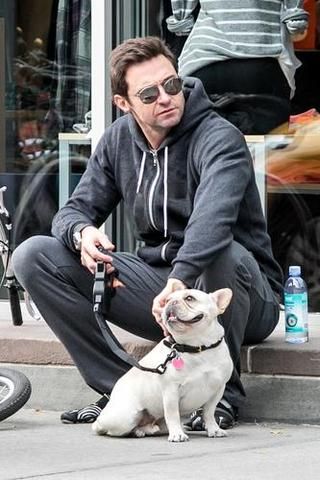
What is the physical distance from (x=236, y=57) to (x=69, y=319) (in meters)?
1.95

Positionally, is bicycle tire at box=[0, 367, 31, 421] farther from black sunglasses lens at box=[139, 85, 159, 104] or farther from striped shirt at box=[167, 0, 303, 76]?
striped shirt at box=[167, 0, 303, 76]

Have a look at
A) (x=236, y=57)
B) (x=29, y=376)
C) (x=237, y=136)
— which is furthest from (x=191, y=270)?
(x=236, y=57)

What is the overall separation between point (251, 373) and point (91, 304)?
74 cm

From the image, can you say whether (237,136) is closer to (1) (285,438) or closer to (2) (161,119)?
(2) (161,119)

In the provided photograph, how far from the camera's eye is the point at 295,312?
5.82 m

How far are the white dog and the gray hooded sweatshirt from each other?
15cm

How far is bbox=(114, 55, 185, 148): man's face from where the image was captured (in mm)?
5395

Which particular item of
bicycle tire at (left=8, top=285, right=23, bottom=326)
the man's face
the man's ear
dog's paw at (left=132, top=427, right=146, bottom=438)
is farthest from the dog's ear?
bicycle tire at (left=8, top=285, right=23, bottom=326)

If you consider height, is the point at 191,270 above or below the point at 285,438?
above

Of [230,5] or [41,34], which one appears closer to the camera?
[230,5]

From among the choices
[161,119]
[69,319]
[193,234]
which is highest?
[161,119]

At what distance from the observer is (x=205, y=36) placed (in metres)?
6.91

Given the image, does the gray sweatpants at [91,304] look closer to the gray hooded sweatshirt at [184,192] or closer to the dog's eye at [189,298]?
the gray hooded sweatshirt at [184,192]

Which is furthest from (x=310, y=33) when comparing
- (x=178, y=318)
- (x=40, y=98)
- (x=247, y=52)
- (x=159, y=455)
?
(x=159, y=455)
